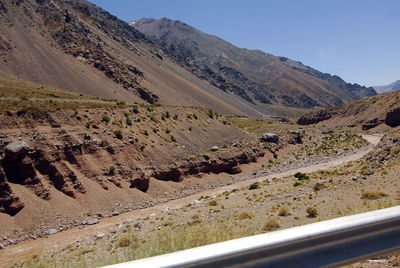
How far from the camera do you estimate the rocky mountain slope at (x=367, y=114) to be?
72.3m

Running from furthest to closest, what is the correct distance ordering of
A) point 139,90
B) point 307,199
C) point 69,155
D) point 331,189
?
1. point 139,90
2. point 69,155
3. point 331,189
4. point 307,199

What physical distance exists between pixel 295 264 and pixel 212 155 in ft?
107

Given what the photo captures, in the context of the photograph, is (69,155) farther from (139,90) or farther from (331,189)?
(139,90)

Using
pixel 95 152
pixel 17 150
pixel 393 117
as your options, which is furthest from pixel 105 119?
pixel 393 117

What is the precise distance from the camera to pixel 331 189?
14.1 meters

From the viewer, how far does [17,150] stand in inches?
816

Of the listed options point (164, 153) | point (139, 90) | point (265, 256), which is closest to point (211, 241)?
point (265, 256)

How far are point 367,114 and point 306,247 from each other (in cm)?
9278

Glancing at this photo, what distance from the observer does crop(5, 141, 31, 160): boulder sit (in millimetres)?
20578

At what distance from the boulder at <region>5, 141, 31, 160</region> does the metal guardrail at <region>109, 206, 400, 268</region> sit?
839 inches

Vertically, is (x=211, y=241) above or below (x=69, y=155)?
above

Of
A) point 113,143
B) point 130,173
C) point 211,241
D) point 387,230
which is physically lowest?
point 130,173

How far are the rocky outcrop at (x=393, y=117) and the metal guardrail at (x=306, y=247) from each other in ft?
257

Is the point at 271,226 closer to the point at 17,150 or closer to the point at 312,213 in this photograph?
the point at 312,213
